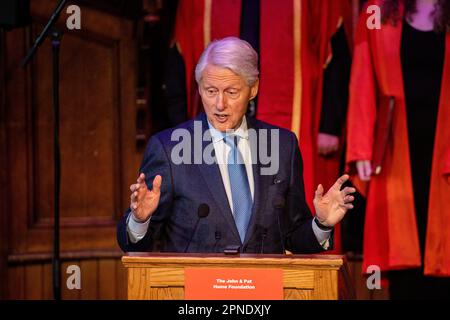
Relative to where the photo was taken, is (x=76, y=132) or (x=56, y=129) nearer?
(x=56, y=129)

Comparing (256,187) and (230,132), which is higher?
(230,132)

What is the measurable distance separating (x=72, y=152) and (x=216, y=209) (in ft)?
6.07

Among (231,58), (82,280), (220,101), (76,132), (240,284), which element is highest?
(231,58)

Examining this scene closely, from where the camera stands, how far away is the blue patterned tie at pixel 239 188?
3.19m

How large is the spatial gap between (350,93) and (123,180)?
50.3 inches

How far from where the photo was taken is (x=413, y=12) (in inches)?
169

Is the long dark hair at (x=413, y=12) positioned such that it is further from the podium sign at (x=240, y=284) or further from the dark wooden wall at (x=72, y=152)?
the podium sign at (x=240, y=284)

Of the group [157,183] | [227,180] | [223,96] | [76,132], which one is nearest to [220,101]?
[223,96]

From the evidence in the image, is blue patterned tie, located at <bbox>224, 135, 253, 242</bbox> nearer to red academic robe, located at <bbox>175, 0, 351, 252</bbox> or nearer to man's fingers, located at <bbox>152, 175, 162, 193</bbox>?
man's fingers, located at <bbox>152, 175, 162, 193</bbox>

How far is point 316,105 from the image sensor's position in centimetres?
456

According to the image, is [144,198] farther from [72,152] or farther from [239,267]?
[72,152]

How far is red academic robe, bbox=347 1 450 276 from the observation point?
13.9 feet

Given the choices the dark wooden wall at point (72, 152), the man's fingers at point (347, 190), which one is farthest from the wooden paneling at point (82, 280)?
the man's fingers at point (347, 190)

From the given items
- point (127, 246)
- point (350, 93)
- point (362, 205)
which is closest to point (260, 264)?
point (127, 246)
